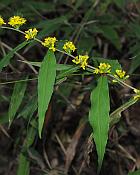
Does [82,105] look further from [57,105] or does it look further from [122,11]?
[122,11]

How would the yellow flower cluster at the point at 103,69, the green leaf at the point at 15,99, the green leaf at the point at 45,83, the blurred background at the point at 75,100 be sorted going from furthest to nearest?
the blurred background at the point at 75,100
the green leaf at the point at 15,99
the yellow flower cluster at the point at 103,69
the green leaf at the point at 45,83

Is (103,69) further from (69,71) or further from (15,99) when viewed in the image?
(15,99)

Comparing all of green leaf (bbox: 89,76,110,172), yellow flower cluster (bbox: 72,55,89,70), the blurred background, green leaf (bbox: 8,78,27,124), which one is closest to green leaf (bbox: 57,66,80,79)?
yellow flower cluster (bbox: 72,55,89,70)

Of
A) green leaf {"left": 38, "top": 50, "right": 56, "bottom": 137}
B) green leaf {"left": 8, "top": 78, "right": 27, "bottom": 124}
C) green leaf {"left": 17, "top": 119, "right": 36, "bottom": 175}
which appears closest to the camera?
green leaf {"left": 38, "top": 50, "right": 56, "bottom": 137}

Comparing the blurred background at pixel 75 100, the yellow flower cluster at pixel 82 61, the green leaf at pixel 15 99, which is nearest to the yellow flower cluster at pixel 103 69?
the yellow flower cluster at pixel 82 61

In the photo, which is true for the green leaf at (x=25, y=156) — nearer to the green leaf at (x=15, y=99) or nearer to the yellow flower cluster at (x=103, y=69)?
the green leaf at (x=15, y=99)

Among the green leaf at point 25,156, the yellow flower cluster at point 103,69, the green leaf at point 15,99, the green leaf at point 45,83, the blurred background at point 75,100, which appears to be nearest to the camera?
the green leaf at point 45,83

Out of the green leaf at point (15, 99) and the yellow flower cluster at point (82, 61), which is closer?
the yellow flower cluster at point (82, 61)

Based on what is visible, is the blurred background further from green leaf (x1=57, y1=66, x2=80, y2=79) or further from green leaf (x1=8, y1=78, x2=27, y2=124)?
green leaf (x1=57, y1=66, x2=80, y2=79)

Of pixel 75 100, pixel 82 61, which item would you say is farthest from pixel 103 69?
pixel 75 100
